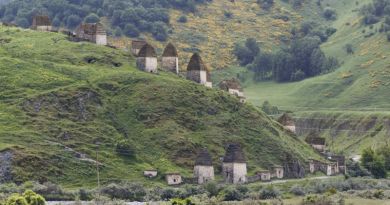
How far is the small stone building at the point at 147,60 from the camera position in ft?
560

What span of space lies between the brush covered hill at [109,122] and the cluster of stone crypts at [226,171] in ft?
5.73

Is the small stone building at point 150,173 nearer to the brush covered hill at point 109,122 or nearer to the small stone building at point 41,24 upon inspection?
the brush covered hill at point 109,122

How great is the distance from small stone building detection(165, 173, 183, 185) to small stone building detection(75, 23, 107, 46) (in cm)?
5280

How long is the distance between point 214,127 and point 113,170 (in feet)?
76.5

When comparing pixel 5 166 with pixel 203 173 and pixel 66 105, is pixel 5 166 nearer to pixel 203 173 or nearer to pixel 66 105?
pixel 66 105

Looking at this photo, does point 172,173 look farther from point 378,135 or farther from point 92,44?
point 378,135

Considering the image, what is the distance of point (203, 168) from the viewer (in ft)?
456

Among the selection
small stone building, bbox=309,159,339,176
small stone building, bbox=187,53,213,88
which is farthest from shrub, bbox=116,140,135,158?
small stone building, bbox=187,53,213,88

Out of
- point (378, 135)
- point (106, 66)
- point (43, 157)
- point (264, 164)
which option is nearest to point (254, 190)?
point (264, 164)

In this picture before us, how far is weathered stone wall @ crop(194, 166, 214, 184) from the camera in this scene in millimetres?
138250

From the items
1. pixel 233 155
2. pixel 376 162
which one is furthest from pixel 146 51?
pixel 376 162

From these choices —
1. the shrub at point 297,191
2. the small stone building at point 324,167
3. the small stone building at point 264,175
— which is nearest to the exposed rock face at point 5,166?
the small stone building at point 264,175

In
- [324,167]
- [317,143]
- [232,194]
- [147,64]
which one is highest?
[147,64]

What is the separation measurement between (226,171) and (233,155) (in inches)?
94.1
